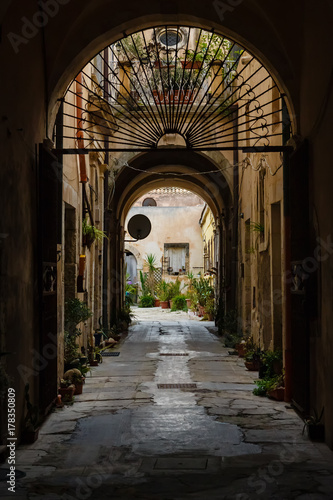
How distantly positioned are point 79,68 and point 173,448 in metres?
4.44

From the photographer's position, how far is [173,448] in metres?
5.21

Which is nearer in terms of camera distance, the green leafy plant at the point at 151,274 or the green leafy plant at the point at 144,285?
the green leafy plant at the point at 144,285

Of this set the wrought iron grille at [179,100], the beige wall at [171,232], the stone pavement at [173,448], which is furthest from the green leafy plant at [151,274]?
the stone pavement at [173,448]

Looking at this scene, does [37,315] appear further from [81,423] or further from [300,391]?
[300,391]

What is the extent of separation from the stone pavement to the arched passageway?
0.54m

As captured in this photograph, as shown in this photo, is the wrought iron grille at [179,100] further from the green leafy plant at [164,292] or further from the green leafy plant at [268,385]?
the green leafy plant at [164,292]

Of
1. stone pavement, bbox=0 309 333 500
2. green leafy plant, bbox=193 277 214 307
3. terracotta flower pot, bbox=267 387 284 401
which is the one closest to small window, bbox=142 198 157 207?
green leafy plant, bbox=193 277 214 307

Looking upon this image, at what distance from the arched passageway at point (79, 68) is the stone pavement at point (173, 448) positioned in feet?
1.77

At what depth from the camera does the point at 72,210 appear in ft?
30.4

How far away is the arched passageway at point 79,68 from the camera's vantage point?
16.3 ft

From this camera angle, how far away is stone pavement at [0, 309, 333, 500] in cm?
417

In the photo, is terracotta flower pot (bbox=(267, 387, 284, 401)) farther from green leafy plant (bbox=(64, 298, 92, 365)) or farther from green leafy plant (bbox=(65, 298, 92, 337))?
green leafy plant (bbox=(65, 298, 92, 337))

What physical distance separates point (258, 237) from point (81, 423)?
5561mm

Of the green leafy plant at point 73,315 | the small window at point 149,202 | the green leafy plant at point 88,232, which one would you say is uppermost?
the small window at point 149,202
